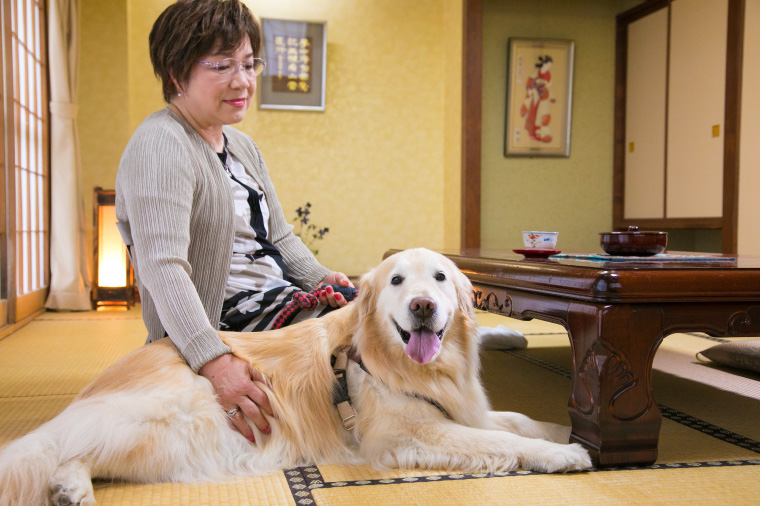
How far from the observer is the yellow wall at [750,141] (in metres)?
4.46

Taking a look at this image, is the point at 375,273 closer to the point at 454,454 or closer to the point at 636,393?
the point at 454,454

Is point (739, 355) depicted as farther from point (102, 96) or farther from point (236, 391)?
point (102, 96)

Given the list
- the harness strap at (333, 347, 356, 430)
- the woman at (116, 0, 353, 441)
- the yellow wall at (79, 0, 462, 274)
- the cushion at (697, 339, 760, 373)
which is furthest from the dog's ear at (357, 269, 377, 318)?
the yellow wall at (79, 0, 462, 274)

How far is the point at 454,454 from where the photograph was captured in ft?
4.78

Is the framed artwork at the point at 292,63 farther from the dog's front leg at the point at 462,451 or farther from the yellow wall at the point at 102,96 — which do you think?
the dog's front leg at the point at 462,451

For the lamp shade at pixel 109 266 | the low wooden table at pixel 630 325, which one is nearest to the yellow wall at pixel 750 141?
the low wooden table at pixel 630 325

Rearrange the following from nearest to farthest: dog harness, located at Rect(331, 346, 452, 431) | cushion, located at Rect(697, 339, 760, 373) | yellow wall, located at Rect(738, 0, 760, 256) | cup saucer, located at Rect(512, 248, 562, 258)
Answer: dog harness, located at Rect(331, 346, 452, 431), cup saucer, located at Rect(512, 248, 562, 258), cushion, located at Rect(697, 339, 760, 373), yellow wall, located at Rect(738, 0, 760, 256)

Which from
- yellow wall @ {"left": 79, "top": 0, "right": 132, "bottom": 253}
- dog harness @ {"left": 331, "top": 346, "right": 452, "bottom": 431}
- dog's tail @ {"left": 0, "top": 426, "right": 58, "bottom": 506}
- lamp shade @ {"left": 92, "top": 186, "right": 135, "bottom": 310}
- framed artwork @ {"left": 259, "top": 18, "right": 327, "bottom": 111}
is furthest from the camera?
framed artwork @ {"left": 259, "top": 18, "right": 327, "bottom": 111}

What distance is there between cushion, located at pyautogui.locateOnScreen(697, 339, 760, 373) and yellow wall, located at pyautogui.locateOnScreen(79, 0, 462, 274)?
10.1ft

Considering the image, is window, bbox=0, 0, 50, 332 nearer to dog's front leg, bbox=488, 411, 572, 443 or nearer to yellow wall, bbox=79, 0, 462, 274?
yellow wall, bbox=79, 0, 462, 274

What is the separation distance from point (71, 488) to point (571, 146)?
5.29 metres

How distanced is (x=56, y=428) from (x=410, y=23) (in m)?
5.26

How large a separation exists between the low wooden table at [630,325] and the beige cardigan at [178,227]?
833 millimetres

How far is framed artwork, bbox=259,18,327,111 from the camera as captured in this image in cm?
555
